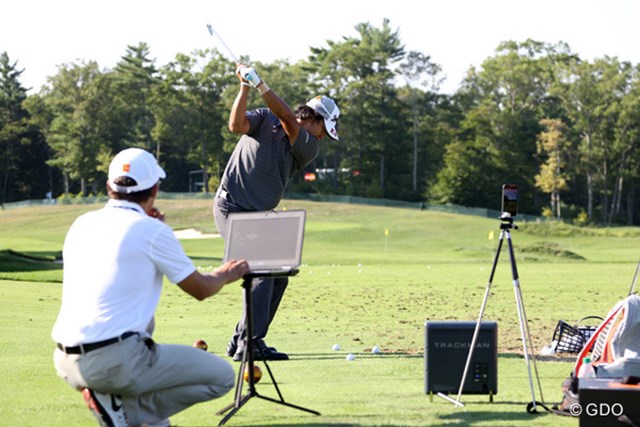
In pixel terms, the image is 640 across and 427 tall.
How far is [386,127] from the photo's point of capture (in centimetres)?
11438

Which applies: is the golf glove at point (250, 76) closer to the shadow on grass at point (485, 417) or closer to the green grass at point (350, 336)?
the green grass at point (350, 336)

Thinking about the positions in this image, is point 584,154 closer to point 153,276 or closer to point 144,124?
point 144,124

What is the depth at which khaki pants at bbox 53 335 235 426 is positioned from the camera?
Answer: 610 cm

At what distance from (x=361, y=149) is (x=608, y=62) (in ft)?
90.8

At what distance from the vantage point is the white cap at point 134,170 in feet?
20.6

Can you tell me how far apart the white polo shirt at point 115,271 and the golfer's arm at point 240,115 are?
271 centimetres

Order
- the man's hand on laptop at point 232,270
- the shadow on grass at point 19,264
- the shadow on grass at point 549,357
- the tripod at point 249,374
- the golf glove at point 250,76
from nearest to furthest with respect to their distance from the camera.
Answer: the man's hand on laptop at point 232,270
the tripod at point 249,374
the golf glove at point 250,76
the shadow on grass at point 549,357
the shadow on grass at point 19,264

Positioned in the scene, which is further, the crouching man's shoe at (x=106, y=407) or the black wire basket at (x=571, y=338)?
the black wire basket at (x=571, y=338)

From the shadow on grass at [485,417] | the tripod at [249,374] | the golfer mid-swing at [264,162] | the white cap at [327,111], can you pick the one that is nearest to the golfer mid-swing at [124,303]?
the tripod at [249,374]

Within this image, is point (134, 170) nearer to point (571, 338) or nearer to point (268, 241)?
point (268, 241)

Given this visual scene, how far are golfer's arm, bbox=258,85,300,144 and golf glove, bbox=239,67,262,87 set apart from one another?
305mm

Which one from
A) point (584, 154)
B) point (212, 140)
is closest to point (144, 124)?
point (212, 140)

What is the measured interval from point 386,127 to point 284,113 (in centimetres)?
10581

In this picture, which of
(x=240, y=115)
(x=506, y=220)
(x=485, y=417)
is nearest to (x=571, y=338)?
(x=506, y=220)
